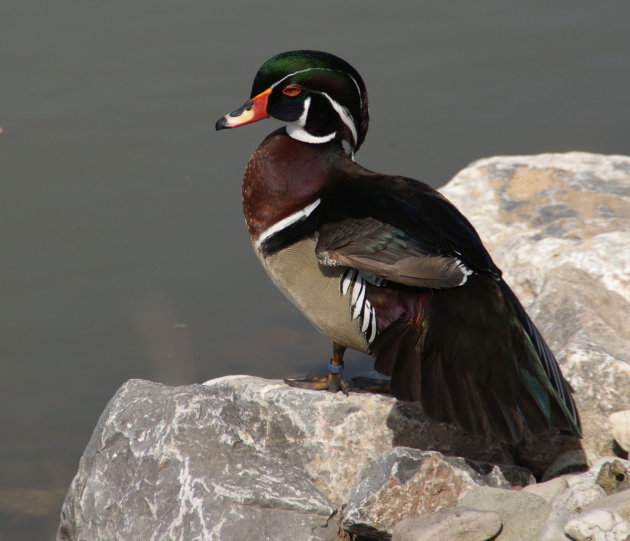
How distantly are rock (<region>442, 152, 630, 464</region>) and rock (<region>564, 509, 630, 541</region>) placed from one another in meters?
0.81

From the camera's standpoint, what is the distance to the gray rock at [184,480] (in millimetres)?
2643

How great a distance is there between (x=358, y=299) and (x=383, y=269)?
27cm

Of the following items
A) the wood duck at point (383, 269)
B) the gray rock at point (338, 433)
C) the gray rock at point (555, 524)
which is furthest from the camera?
the gray rock at point (338, 433)

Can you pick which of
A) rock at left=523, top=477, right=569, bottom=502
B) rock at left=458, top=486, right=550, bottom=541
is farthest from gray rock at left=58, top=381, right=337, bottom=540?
rock at left=523, top=477, right=569, bottom=502

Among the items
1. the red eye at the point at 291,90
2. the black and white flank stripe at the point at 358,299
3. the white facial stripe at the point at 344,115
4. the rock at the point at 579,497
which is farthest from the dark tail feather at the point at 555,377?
the red eye at the point at 291,90

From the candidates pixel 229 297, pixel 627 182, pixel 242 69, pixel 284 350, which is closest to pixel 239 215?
pixel 229 297

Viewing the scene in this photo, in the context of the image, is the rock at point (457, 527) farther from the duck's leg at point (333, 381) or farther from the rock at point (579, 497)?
the duck's leg at point (333, 381)

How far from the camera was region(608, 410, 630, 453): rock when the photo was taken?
2889mm

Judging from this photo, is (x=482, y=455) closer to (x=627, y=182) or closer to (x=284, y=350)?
(x=284, y=350)

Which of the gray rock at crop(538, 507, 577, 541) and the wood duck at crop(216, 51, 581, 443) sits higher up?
the wood duck at crop(216, 51, 581, 443)

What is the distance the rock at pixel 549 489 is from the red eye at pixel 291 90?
1.59 metres

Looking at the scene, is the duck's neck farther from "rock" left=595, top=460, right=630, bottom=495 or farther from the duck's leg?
"rock" left=595, top=460, right=630, bottom=495

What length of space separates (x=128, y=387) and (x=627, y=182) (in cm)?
285

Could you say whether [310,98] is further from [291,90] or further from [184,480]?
[184,480]
